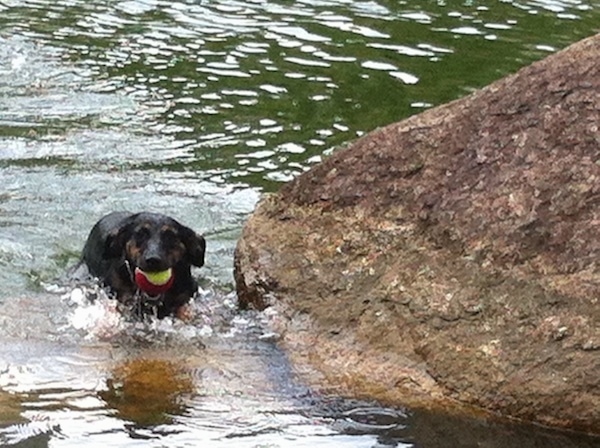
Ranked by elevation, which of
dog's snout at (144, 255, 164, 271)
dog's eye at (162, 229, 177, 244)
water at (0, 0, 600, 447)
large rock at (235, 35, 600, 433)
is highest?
large rock at (235, 35, 600, 433)

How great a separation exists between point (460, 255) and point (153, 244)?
2.12 metres

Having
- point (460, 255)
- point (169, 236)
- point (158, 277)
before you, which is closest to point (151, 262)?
point (158, 277)

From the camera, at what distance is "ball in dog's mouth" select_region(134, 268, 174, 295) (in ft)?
24.1

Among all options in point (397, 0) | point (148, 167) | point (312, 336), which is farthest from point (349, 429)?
point (397, 0)

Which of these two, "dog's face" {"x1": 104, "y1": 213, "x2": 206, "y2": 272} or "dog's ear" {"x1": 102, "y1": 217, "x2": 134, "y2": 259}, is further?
"dog's ear" {"x1": 102, "y1": 217, "x2": 134, "y2": 259}

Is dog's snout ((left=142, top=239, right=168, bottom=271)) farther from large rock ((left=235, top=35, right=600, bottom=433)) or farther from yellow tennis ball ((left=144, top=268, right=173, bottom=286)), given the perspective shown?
large rock ((left=235, top=35, right=600, bottom=433))

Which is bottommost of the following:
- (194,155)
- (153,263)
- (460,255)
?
(194,155)

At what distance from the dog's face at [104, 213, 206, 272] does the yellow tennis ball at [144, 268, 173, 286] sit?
0.09 feet

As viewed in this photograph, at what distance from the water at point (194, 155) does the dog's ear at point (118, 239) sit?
31cm

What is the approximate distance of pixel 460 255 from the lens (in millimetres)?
6285

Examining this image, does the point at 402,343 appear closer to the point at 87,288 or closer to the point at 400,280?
the point at 400,280

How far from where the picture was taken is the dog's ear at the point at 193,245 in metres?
7.77

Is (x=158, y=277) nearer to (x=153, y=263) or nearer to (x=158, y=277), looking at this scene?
(x=158, y=277)

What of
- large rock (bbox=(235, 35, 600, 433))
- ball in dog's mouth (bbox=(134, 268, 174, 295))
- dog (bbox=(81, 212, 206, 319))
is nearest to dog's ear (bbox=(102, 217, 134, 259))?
dog (bbox=(81, 212, 206, 319))
